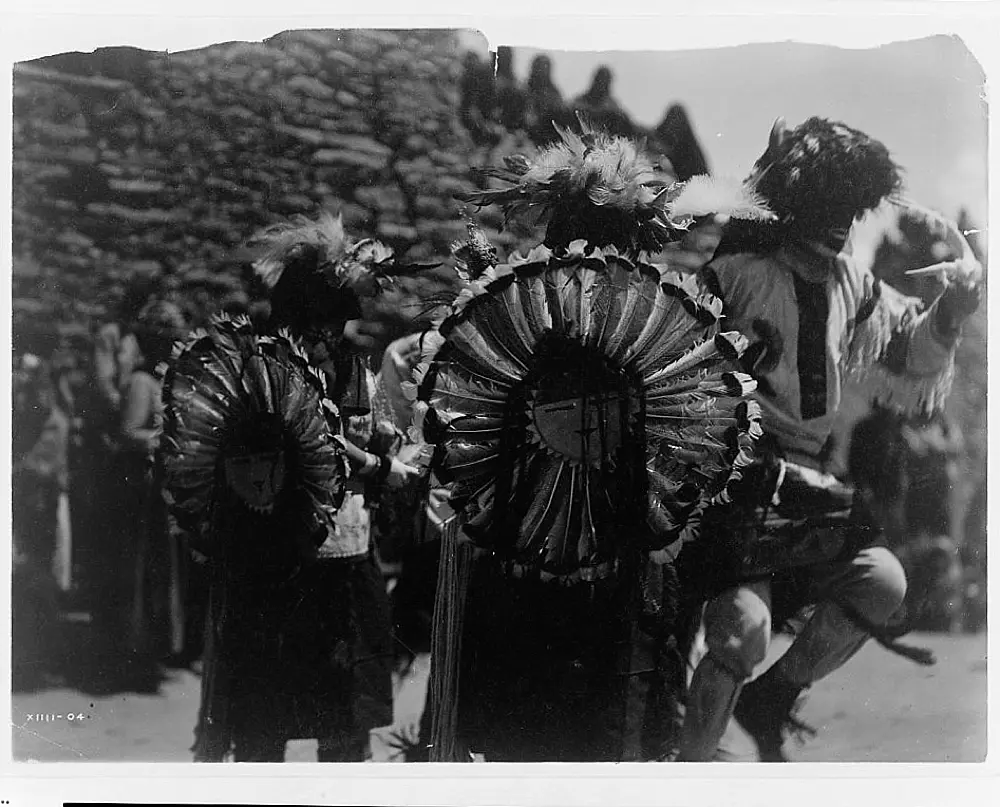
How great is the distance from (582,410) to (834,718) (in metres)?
0.98

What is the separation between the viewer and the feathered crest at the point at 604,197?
8.09ft

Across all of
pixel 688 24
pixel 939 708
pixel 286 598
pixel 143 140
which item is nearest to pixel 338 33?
pixel 143 140

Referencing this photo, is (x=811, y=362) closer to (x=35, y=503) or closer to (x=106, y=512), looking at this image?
(x=106, y=512)

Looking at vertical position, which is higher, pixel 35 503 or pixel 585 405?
pixel 585 405

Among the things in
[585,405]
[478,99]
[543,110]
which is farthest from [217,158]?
[585,405]

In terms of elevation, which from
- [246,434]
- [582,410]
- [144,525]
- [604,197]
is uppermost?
[604,197]

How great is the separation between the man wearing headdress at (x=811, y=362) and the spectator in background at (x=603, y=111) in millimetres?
338

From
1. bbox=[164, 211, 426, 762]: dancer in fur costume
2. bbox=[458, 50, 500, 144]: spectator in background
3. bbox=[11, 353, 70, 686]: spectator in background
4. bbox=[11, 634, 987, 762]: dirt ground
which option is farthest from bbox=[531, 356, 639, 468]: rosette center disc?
bbox=[11, 353, 70, 686]: spectator in background

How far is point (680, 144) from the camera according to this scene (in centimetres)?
248

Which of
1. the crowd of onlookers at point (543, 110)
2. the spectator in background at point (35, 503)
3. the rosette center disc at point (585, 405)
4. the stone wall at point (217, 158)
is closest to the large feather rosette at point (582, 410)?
the rosette center disc at point (585, 405)

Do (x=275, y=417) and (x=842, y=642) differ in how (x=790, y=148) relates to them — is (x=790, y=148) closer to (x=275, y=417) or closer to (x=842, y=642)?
(x=842, y=642)

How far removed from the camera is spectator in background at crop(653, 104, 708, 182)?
8.13 feet

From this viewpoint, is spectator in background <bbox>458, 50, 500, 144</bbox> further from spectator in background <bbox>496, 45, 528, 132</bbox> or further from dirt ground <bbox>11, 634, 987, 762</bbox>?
dirt ground <bbox>11, 634, 987, 762</bbox>

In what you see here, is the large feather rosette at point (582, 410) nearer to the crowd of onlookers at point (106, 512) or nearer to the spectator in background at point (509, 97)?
the spectator in background at point (509, 97)
